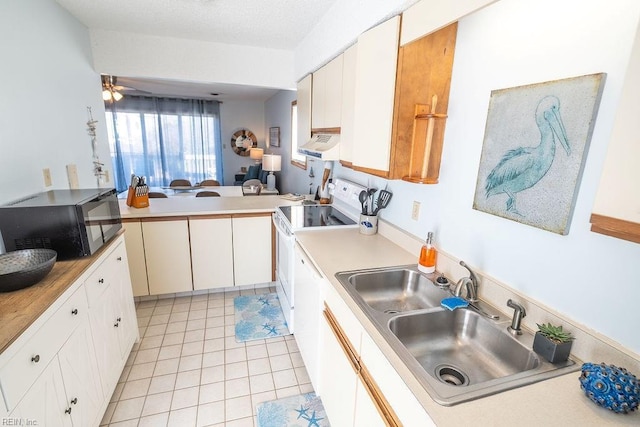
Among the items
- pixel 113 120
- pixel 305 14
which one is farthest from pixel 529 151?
pixel 113 120

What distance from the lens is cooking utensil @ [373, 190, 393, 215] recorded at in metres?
1.95

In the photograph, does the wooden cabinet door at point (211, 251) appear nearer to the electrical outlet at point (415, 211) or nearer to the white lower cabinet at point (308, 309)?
the white lower cabinet at point (308, 309)

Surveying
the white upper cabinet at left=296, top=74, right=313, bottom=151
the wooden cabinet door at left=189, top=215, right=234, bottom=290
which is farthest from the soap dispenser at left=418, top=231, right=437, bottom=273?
the wooden cabinet door at left=189, top=215, right=234, bottom=290

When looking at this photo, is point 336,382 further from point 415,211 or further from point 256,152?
point 256,152

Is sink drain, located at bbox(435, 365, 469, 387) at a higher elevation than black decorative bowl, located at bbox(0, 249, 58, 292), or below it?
below

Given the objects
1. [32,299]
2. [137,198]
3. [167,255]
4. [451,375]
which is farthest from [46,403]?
[137,198]

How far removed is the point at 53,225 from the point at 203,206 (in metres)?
1.48

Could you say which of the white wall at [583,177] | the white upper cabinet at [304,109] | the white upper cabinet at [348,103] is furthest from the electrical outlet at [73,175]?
the white wall at [583,177]

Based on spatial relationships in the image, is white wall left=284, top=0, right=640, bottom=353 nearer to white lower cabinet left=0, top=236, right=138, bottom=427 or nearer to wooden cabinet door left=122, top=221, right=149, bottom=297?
white lower cabinet left=0, top=236, right=138, bottom=427

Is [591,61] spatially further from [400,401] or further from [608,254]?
[400,401]

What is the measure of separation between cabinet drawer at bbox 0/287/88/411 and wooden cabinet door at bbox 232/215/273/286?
149 centimetres

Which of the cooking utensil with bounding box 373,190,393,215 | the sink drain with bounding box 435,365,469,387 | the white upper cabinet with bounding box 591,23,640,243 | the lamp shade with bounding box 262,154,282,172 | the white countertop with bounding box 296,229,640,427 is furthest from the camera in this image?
the lamp shade with bounding box 262,154,282,172

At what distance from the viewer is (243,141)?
306 inches

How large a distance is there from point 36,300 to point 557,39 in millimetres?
2005
